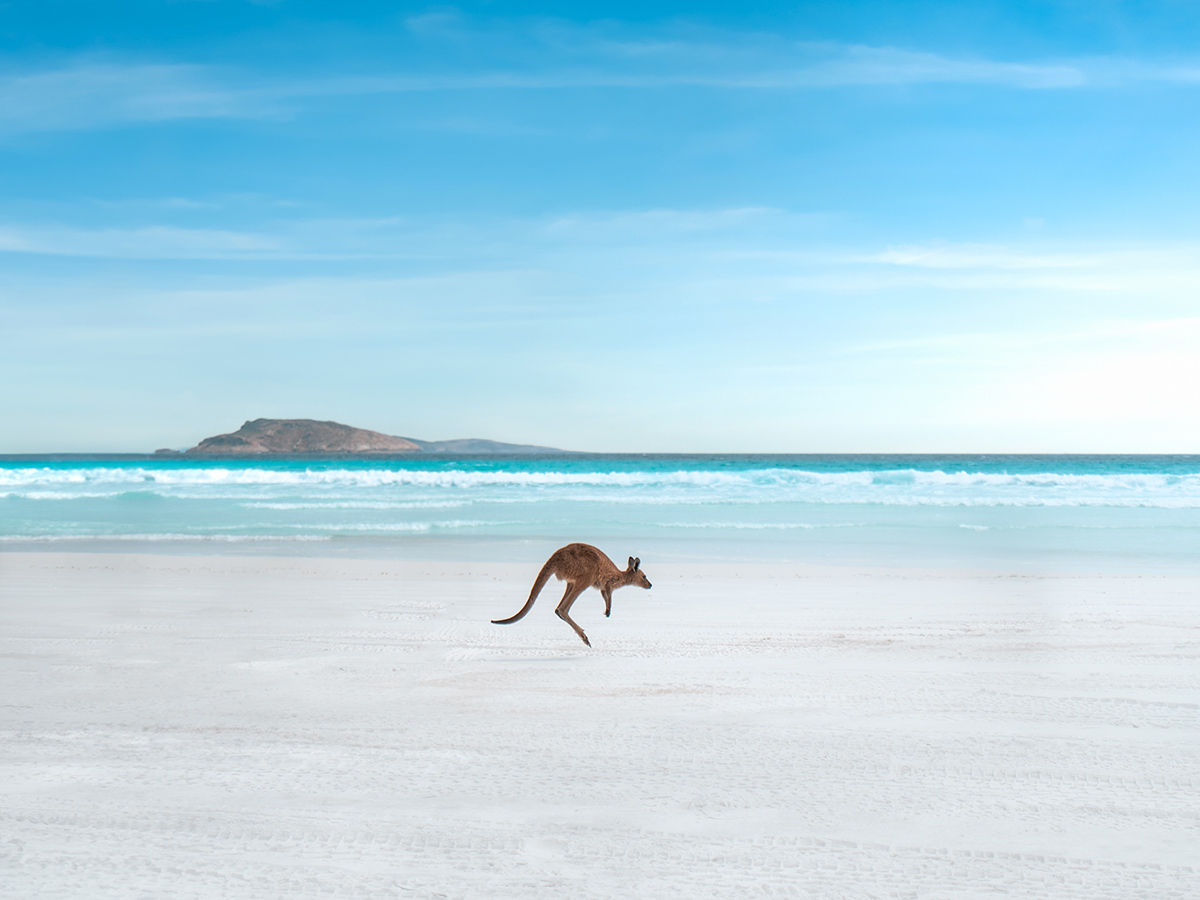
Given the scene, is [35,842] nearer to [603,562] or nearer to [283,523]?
[603,562]

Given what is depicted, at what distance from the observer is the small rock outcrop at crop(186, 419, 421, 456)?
319 ft

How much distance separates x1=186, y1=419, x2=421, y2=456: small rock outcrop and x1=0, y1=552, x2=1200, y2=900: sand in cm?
9579

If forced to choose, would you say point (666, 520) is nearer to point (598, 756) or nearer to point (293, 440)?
point (598, 756)

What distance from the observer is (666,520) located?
54.4 feet

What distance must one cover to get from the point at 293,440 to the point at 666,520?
294 ft

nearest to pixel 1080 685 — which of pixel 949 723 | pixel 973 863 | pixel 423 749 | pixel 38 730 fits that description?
pixel 949 723

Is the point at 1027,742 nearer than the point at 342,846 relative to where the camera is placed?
No

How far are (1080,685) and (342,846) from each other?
388 cm

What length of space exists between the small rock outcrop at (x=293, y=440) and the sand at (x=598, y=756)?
314 feet

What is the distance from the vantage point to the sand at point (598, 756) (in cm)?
261

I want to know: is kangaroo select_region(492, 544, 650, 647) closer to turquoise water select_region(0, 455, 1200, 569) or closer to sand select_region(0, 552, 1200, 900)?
sand select_region(0, 552, 1200, 900)

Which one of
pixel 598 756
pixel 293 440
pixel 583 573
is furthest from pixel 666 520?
pixel 293 440

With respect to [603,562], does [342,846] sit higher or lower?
lower

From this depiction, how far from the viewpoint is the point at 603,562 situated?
518 centimetres
